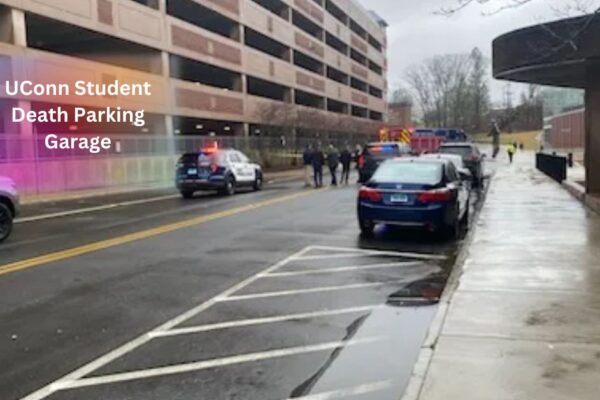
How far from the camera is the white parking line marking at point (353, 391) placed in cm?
477

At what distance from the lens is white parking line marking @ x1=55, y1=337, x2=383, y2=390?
5113 millimetres

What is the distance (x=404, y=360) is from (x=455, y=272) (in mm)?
3669

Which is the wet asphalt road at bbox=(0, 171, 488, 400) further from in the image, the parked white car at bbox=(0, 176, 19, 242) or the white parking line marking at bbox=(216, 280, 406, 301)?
the parked white car at bbox=(0, 176, 19, 242)

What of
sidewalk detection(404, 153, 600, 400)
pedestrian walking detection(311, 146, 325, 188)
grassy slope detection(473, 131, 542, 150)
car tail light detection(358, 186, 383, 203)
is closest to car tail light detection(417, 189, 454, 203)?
car tail light detection(358, 186, 383, 203)

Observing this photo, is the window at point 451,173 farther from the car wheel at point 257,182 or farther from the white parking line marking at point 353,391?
the car wheel at point 257,182

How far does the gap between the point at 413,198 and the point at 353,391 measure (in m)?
7.68

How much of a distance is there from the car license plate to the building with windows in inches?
754

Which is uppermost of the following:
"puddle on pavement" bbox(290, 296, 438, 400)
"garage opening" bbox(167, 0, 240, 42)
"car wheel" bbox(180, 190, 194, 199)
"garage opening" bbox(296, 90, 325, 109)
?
"garage opening" bbox(167, 0, 240, 42)

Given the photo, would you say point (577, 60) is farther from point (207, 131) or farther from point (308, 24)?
point (308, 24)

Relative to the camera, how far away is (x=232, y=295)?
7.98 meters

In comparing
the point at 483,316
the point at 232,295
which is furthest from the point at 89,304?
the point at 483,316

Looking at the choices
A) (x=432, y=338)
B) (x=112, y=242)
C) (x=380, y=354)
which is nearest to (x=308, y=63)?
(x=112, y=242)

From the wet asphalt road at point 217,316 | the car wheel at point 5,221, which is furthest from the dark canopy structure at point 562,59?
the car wheel at point 5,221

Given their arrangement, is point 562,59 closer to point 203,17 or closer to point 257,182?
point 257,182
